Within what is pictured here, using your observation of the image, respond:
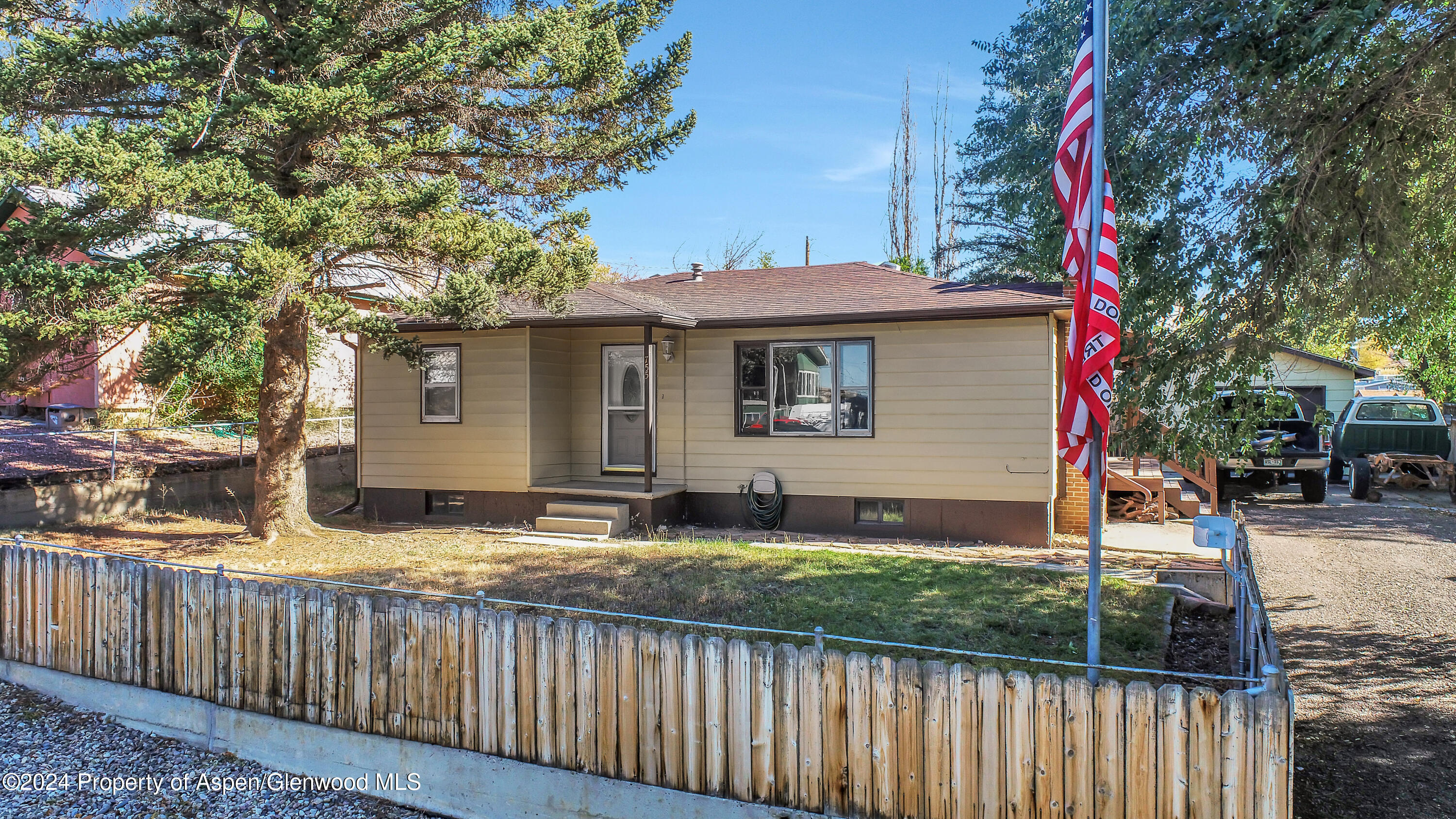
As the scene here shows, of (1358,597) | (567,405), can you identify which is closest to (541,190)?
(567,405)

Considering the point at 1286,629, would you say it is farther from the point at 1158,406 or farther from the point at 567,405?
the point at 567,405

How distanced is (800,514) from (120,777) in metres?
7.90

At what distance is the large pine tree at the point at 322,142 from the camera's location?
26.1 ft

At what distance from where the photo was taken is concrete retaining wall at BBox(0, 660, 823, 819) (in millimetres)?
4090

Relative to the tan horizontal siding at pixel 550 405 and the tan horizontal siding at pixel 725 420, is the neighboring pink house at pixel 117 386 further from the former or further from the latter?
the tan horizontal siding at pixel 550 405

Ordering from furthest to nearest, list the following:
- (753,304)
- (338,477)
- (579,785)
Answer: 1. (338,477)
2. (753,304)
3. (579,785)

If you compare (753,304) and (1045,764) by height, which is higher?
(753,304)

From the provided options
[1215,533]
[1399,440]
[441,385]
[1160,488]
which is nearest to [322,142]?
[441,385]

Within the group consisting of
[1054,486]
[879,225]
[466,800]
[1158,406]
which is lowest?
[466,800]

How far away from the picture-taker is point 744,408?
11555mm

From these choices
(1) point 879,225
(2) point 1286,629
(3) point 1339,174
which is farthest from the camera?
(1) point 879,225

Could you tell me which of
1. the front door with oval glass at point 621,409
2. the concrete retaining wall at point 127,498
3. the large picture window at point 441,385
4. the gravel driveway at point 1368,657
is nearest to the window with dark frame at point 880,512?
the front door with oval glass at point 621,409

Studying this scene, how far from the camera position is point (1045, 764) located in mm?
3457

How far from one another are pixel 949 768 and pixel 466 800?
2482mm
